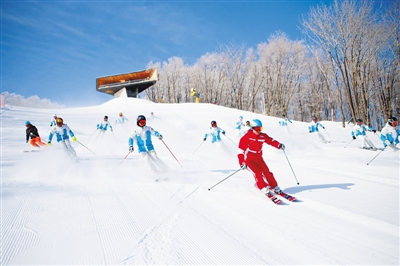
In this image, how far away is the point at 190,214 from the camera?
10.9 ft

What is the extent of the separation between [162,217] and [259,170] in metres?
2.38

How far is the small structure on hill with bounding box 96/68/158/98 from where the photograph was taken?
4009 cm

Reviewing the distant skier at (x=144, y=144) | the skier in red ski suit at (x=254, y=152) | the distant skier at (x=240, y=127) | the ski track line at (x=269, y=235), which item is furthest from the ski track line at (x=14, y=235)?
the distant skier at (x=240, y=127)

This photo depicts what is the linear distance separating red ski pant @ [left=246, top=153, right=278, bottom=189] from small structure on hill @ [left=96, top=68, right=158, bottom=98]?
38.1m

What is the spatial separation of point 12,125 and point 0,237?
56.5 feet

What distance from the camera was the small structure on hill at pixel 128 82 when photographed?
40094mm

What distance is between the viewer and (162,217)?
3.24 m

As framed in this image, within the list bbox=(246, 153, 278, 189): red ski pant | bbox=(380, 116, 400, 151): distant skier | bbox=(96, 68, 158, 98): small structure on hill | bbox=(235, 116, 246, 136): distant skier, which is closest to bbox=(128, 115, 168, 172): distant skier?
bbox=(246, 153, 278, 189): red ski pant

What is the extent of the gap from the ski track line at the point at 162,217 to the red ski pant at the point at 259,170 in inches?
56.2

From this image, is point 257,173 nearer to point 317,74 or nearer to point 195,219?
point 195,219

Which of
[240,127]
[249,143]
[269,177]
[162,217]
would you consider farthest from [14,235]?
[240,127]

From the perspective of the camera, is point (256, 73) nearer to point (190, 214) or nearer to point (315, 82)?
point (315, 82)

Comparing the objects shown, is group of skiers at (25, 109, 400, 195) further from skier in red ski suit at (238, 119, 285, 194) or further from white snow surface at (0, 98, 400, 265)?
white snow surface at (0, 98, 400, 265)

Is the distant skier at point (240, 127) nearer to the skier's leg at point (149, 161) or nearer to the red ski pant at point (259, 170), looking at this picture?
the skier's leg at point (149, 161)
